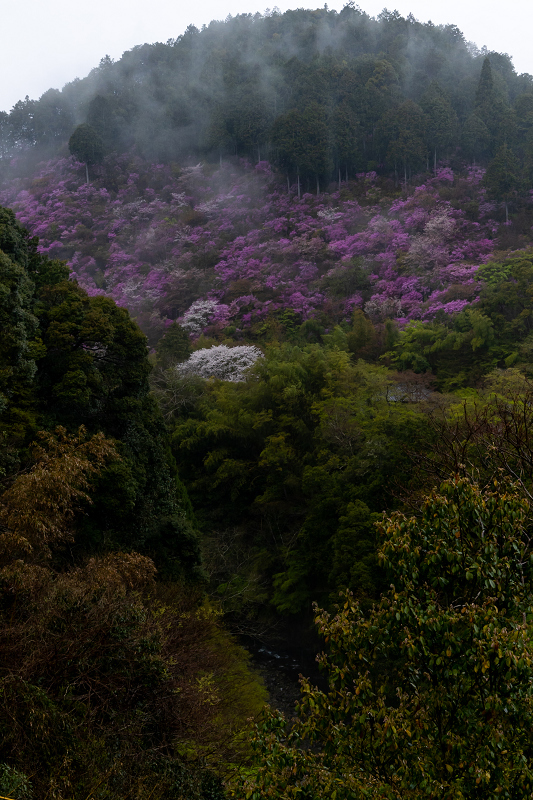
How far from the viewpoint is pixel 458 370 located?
67.9ft

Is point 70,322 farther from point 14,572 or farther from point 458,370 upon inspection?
point 458,370

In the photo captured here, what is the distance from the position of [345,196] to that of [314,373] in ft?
68.9

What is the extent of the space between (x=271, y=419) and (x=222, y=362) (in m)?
6.35

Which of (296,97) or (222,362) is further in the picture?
(296,97)

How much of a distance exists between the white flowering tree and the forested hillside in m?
0.14

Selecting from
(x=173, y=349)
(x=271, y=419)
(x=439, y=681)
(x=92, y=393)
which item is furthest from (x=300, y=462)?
(x=439, y=681)

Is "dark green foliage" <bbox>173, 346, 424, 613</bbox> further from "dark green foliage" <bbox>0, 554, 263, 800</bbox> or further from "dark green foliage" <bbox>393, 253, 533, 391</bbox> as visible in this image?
"dark green foliage" <bbox>0, 554, 263, 800</bbox>

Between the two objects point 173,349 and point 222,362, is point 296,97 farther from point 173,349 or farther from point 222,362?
point 222,362

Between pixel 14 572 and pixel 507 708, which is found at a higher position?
pixel 507 708

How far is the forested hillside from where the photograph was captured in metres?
3.94

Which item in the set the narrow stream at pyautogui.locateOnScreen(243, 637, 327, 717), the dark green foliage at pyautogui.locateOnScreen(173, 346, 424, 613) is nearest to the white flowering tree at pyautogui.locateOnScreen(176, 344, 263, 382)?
the dark green foliage at pyautogui.locateOnScreen(173, 346, 424, 613)

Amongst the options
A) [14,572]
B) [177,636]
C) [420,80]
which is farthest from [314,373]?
[420,80]

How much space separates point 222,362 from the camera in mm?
25219

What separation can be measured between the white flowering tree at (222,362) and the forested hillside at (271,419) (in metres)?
0.14
